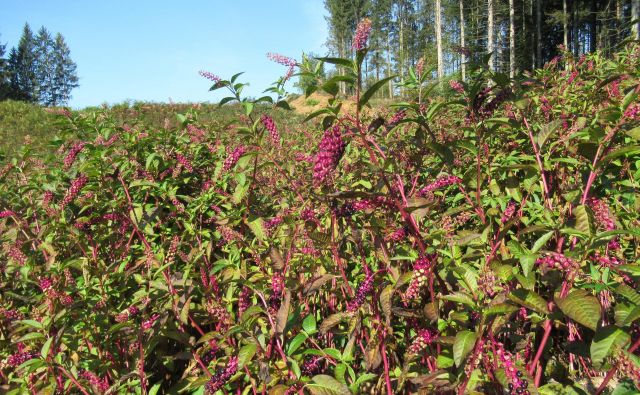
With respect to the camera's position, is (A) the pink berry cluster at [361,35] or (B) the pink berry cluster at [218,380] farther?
(B) the pink berry cluster at [218,380]

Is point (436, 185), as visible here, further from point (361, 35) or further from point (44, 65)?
point (44, 65)

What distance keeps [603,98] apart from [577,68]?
1.50 meters

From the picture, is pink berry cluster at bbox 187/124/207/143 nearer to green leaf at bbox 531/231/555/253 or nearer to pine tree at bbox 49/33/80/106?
green leaf at bbox 531/231/555/253

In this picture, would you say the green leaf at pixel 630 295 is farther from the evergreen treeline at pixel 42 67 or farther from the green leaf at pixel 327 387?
the evergreen treeline at pixel 42 67

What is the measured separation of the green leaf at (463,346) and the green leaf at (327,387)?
1.50ft

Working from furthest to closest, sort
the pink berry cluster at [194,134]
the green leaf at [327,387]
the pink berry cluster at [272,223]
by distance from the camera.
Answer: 1. the pink berry cluster at [194,134]
2. the pink berry cluster at [272,223]
3. the green leaf at [327,387]

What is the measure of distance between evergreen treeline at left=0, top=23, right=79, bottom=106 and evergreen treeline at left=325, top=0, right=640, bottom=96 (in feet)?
176

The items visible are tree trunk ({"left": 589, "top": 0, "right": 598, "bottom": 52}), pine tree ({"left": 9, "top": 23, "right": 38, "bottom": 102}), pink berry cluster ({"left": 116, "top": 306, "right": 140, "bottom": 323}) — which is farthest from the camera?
pine tree ({"left": 9, "top": 23, "right": 38, "bottom": 102})

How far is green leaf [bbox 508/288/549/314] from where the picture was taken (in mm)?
1191

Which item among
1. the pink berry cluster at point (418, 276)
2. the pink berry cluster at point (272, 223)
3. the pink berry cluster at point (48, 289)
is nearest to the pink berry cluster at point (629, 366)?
the pink berry cluster at point (418, 276)

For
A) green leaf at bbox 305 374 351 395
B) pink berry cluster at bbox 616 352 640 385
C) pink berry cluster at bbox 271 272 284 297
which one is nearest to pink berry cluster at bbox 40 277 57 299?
pink berry cluster at bbox 271 272 284 297

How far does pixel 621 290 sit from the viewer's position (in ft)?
3.52

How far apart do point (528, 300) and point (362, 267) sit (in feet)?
3.80

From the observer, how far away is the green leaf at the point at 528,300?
119 centimetres
